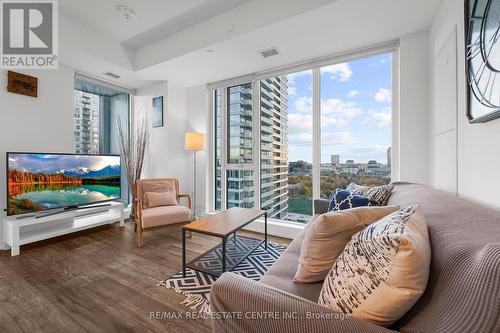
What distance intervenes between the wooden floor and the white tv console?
171 millimetres

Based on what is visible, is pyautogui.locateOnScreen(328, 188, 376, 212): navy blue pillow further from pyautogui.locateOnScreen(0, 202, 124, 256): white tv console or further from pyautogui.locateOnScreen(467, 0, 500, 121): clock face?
pyautogui.locateOnScreen(0, 202, 124, 256): white tv console

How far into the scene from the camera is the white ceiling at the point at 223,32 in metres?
2.06

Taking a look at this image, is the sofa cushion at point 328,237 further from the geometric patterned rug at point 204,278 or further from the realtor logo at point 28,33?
the realtor logo at point 28,33

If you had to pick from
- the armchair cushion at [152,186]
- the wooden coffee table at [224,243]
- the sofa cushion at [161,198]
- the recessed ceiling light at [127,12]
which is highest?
the recessed ceiling light at [127,12]

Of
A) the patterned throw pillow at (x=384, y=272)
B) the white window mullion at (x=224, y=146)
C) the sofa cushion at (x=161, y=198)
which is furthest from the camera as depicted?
the white window mullion at (x=224, y=146)

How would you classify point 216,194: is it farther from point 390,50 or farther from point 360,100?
point 390,50

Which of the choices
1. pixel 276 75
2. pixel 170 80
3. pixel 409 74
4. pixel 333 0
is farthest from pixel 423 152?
pixel 170 80

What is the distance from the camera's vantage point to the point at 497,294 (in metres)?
0.51

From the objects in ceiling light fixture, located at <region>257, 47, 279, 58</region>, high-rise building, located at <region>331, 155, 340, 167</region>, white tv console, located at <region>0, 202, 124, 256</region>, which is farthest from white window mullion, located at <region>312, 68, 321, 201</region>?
white tv console, located at <region>0, 202, 124, 256</region>

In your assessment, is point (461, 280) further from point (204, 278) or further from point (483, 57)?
point (204, 278)

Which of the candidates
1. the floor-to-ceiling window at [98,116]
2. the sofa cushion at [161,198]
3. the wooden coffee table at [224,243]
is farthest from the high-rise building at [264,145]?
the floor-to-ceiling window at [98,116]

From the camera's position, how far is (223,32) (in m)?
2.49

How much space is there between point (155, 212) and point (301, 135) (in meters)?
2.28

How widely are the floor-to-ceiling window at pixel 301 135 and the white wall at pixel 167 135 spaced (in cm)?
63
